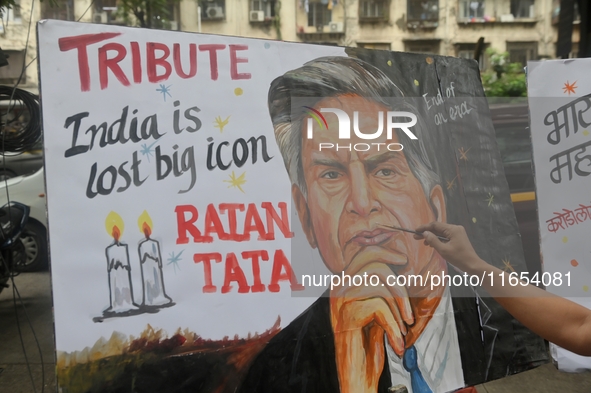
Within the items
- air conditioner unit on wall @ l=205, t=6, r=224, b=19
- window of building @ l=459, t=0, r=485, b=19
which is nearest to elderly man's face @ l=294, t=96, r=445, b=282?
air conditioner unit on wall @ l=205, t=6, r=224, b=19

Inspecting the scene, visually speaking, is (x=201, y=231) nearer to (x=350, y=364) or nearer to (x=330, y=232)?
(x=330, y=232)

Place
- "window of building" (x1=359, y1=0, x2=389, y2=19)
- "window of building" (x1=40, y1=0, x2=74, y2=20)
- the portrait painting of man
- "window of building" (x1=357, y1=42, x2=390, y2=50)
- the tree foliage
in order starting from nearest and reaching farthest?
the portrait painting of man, the tree foliage, "window of building" (x1=40, y1=0, x2=74, y2=20), "window of building" (x1=357, y1=42, x2=390, y2=50), "window of building" (x1=359, y1=0, x2=389, y2=19)

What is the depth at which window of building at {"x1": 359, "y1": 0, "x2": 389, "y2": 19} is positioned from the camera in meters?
18.7

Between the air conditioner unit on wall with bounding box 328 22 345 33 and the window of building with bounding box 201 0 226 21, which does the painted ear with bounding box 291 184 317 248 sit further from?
the air conditioner unit on wall with bounding box 328 22 345 33

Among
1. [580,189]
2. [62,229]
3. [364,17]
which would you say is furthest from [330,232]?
[364,17]

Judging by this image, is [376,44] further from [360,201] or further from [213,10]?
[360,201]

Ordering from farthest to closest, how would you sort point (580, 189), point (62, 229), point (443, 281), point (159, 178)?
point (580, 189), point (443, 281), point (159, 178), point (62, 229)

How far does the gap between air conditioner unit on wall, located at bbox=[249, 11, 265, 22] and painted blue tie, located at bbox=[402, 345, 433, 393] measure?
16812 mm

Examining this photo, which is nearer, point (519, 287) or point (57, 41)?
point (519, 287)

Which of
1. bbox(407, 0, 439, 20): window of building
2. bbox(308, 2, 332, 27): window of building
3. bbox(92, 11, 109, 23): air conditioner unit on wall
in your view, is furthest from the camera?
bbox(407, 0, 439, 20): window of building

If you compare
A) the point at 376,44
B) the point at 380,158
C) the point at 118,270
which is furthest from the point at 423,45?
the point at 118,270

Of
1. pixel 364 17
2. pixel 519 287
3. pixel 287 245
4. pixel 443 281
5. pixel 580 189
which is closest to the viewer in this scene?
pixel 519 287

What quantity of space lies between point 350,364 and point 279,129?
42.3 inches

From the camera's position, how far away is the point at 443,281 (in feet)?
8.41
